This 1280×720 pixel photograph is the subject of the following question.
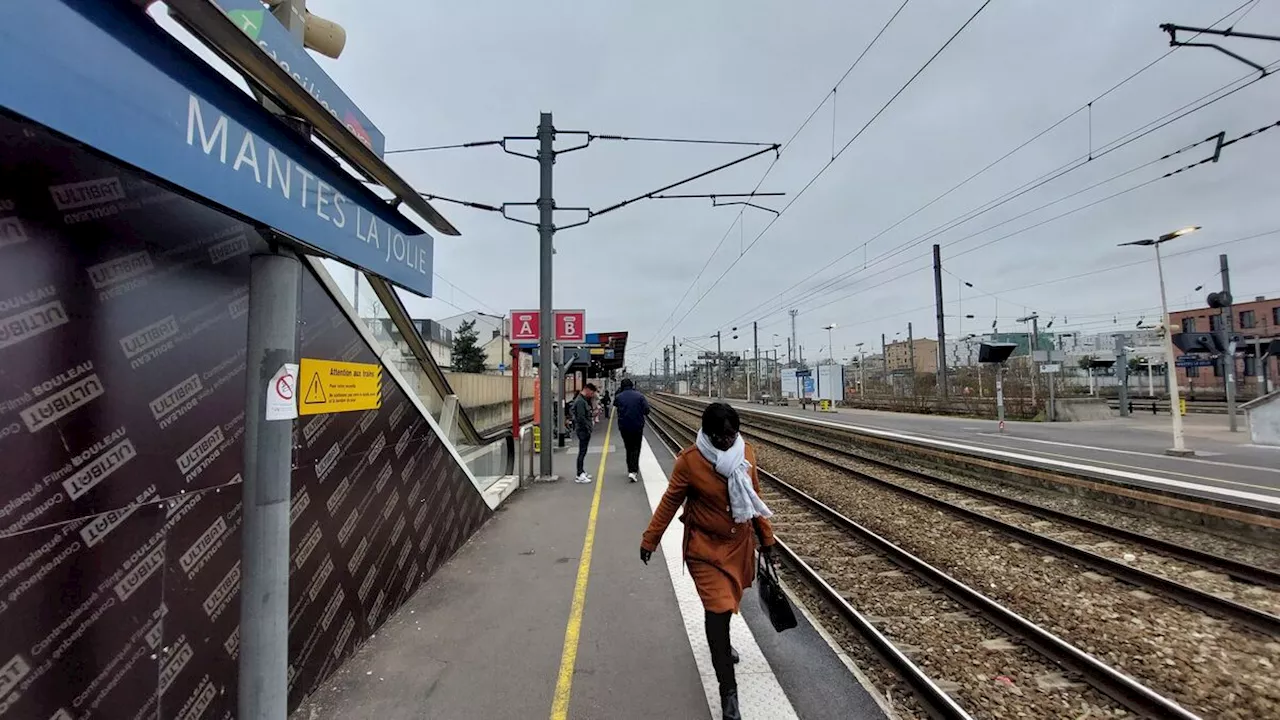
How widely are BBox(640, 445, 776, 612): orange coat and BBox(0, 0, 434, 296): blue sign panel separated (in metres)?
2.00

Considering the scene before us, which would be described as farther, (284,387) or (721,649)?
(721,649)

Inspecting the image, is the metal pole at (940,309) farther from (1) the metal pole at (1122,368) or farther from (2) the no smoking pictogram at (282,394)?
(2) the no smoking pictogram at (282,394)

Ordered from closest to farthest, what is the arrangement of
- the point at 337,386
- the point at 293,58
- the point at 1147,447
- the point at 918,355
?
1. the point at 293,58
2. the point at 337,386
3. the point at 1147,447
4. the point at 918,355

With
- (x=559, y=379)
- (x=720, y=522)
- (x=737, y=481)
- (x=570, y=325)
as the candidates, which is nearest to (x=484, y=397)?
(x=559, y=379)

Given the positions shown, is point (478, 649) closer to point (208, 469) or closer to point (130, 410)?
point (208, 469)

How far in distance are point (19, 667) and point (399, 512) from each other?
9.02ft

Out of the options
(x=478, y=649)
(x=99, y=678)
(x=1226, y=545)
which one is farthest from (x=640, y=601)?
(x=1226, y=545)

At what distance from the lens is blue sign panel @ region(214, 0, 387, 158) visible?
187 cm

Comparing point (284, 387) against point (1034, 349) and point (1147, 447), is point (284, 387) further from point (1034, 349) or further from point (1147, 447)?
point (1034, 349)

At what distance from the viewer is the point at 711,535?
2994 mm

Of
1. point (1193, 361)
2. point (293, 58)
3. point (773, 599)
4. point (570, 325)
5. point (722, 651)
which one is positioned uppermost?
point (1193, 361)

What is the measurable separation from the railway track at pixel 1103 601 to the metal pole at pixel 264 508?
4593 millimetres

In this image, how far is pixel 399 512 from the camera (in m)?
4.41

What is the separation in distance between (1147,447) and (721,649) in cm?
1875
